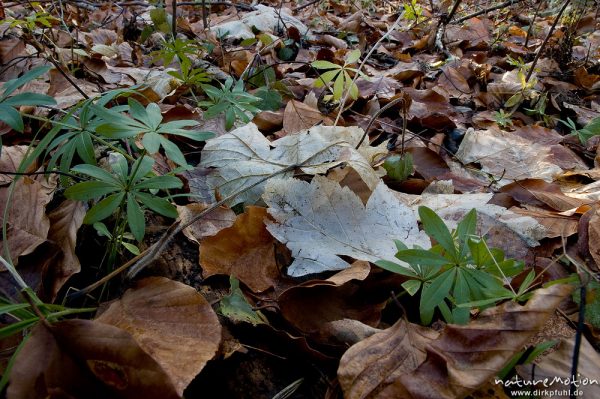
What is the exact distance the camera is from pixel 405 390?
2.40 ft

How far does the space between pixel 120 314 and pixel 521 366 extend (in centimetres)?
77

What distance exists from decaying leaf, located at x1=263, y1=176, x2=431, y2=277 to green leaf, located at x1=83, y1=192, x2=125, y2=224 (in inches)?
13.9

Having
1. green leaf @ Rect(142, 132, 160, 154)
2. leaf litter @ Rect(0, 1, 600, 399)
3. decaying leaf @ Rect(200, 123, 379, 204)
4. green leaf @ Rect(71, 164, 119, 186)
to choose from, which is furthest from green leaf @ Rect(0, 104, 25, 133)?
decaying leaf @ Rect(200, 123, 379, 204)

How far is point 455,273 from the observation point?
0.89 metres

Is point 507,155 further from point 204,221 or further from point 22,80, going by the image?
point 22,80

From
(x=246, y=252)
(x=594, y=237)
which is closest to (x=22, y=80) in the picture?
(x=246, y=252)

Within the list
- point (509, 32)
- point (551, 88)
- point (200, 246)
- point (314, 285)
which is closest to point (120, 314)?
point (200, 246)

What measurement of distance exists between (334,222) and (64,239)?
2.17 feet

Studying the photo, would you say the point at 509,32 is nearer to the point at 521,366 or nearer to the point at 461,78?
the point at 461,78

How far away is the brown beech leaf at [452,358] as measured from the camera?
719 millimetres

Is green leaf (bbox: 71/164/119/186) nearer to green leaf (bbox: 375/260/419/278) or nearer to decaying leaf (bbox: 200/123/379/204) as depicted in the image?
decaying leaf (bbox: 200/123/379/204)

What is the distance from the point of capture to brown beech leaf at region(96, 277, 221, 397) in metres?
0.76

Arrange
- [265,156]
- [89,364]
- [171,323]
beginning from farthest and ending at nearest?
[265,156] < [171,323] < [89,364]

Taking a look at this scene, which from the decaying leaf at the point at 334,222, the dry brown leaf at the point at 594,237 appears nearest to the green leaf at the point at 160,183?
the decaying leaf at the point at 334,222
